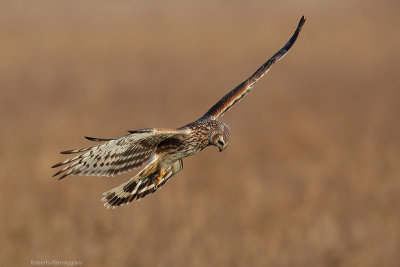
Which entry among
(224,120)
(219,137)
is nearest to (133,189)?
(219,137)

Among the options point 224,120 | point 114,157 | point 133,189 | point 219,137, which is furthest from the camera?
point 224,120

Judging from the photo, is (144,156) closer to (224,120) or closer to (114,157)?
(114,157)

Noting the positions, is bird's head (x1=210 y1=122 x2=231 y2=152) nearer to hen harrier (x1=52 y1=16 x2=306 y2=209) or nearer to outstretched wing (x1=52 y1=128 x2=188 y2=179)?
hen harrier (x1=52 y1=16 x2=306 y2=209)

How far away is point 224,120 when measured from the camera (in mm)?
13555

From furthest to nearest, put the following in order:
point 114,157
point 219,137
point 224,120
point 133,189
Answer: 1. point 224,120
2. point 133,189
3. point 219,137
4. point 114,157

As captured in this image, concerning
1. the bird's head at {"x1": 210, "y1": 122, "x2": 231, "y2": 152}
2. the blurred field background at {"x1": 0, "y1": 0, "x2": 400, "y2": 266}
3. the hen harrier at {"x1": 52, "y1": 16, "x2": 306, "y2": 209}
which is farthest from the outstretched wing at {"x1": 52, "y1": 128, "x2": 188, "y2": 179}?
the blurred field background at {"x1": 0, "y1": 0, "x2": 400, "y2": 266}

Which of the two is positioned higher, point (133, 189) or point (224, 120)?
point (224, 120)

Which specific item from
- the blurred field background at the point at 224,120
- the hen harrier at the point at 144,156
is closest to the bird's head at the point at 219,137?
the hen harrier at the point at 144,156

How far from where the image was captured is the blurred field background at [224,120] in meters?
9.52

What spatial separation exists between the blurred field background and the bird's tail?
140 inches

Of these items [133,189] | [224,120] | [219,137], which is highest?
[224,120]

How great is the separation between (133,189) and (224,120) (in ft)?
26.3

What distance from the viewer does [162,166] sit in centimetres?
523

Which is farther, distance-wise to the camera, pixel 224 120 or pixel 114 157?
pixel 224 120
